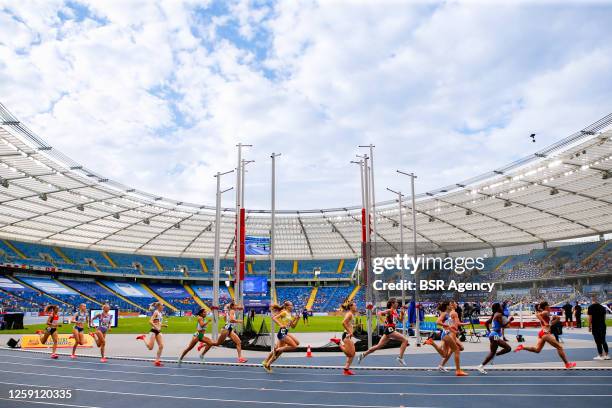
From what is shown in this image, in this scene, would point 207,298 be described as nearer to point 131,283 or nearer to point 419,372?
point 131,283

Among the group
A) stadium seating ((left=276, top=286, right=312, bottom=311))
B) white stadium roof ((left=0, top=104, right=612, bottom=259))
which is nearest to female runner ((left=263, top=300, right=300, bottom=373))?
white stadium roof ((left=0, top=104, right=612, bottom=259))

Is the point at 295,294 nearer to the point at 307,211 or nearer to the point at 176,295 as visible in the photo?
the point at 176,295

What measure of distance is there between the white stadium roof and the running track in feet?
80.8

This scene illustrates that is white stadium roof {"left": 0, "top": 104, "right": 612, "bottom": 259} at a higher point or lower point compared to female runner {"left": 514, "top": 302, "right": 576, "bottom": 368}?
higher

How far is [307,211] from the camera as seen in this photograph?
66.4 metres

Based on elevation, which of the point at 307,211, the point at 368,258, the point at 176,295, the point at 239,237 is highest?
the point at 307,211

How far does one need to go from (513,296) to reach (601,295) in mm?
12387

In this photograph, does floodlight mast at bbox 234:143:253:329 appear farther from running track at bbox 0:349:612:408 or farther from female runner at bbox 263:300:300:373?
female runner at bbox 263:300:300:373

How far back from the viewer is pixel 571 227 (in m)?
61.5

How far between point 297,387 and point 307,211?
55382mm

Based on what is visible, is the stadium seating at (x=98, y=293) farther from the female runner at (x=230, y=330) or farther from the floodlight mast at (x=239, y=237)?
the female runner at (x=230, y=330)

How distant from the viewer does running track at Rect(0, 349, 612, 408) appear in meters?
9.31

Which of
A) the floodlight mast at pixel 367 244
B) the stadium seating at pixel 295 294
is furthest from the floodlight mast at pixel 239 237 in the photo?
the stadium seating at pixel 295 294

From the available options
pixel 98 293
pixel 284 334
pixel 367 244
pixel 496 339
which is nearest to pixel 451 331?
pixel 496 339
